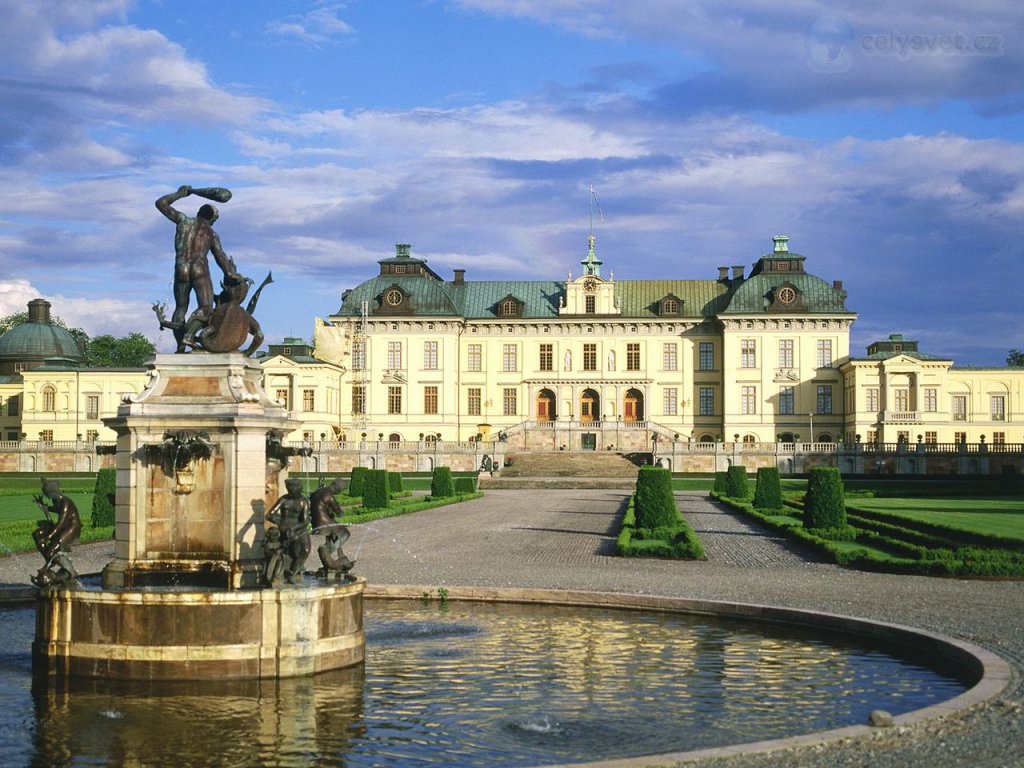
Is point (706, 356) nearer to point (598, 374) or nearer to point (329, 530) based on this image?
point (598, 374)

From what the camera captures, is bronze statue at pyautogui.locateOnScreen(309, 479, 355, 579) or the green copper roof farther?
the green copper roof

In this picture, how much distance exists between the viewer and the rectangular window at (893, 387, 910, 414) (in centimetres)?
6769

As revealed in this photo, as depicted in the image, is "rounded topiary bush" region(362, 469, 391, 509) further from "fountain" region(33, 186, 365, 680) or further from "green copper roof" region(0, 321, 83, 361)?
"green copper roof" region(0, 321, 83, 361)

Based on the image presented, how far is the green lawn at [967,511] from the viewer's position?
1071 inches

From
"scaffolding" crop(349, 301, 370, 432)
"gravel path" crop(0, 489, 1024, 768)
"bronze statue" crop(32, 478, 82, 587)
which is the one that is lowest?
"gravel path" crop(0, 489, 1024, 768)

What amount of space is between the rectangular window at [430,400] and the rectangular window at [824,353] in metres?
23.3

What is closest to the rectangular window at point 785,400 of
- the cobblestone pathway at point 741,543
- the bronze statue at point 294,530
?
the cobblestone pathway at point 741,543

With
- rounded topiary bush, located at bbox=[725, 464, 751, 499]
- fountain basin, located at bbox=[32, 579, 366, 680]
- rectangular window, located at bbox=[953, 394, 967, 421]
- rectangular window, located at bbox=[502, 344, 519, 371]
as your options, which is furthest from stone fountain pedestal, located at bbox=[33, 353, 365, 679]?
rectangular window, located at bbox=[953, 394, 967, 421]

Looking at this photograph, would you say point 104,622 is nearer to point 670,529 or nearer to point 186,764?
point 186,764

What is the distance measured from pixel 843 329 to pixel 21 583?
198ft

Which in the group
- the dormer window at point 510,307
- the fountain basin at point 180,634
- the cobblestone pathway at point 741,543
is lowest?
the cobblestone pathway at point 741,543

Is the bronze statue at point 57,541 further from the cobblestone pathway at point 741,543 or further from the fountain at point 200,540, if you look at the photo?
the cobblestone pathway at point 741,543

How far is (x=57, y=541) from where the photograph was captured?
38.0 feet

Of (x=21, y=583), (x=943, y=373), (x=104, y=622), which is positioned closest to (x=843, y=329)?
(x=943, y=373)
